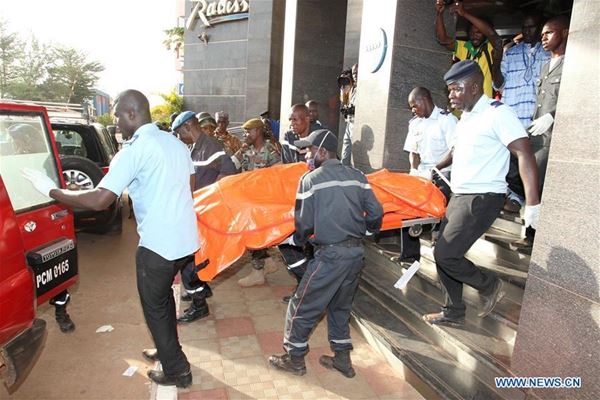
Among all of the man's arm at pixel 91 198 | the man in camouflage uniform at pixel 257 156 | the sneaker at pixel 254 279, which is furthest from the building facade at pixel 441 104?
the man's arm at pixel 91 198

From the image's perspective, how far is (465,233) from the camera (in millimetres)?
3127

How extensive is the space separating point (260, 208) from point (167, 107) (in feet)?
58.3

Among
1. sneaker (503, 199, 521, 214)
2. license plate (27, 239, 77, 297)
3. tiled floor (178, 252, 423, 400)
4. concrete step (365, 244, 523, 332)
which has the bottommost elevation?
tiled floor (178, 252, 423, 400)

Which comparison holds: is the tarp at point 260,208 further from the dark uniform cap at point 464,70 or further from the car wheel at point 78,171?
the car wheel at point 78,171

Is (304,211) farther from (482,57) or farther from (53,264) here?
(482,57)

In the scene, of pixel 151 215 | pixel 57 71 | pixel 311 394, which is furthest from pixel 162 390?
pixel 57 71

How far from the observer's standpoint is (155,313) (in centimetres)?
296

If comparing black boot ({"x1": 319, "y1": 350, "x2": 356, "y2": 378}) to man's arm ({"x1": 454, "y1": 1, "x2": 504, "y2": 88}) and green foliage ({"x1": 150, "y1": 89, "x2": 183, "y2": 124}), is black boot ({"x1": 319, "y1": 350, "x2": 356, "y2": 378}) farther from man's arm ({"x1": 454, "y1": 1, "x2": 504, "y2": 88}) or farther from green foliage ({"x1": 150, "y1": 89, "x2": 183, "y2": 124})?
green foliage ({"x1": 150, "y1": 89, "x2": 183, "y2": 124})

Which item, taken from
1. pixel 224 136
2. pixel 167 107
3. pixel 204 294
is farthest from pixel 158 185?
pixel 167 107

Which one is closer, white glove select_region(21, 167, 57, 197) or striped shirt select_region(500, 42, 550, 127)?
white glove select_region(21, 167, 57, 197)

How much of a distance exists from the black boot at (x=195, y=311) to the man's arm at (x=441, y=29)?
4462 millimetres

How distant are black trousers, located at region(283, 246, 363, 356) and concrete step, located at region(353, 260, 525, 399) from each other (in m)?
0.55

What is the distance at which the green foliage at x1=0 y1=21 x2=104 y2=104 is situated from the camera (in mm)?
30625

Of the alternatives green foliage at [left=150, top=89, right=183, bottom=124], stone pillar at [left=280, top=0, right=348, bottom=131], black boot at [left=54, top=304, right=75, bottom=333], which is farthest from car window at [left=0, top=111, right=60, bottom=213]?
green foliage at [left=150, top=89, right=183, bottom=124]
